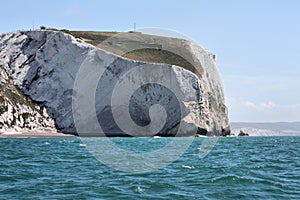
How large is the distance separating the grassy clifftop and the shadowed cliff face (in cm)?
883

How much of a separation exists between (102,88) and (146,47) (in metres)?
30.1

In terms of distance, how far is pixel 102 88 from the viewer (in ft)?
329

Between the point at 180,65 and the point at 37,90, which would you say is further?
the point at 180,65

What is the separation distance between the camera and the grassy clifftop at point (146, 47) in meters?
114

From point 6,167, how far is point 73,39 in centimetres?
8493

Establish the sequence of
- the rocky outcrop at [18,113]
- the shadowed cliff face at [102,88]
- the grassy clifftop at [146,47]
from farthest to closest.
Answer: the grassy clifftop at [146,47], the shadowed cliff face at [102,88], the rocky outcrop at [18,113]

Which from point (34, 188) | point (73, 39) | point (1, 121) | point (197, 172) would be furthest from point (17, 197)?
point (73, 39)

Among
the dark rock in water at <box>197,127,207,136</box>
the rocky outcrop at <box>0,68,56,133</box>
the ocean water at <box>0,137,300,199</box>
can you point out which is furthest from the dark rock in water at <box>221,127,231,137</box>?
the ocean water at <box>0,137,300,199</box>

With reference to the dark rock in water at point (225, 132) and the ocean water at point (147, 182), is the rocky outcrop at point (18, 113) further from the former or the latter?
the ocean water at point (147, 182)

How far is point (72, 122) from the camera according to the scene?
9812 centimetres

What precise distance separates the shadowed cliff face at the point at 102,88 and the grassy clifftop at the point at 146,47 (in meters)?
8.83

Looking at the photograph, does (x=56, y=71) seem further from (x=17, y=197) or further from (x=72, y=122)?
(x=17, y=197)

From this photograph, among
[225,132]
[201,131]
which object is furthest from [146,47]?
[201,131]

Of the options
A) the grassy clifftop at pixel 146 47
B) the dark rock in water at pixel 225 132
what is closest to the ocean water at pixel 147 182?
the grassy clifftop at pixel 146 47
